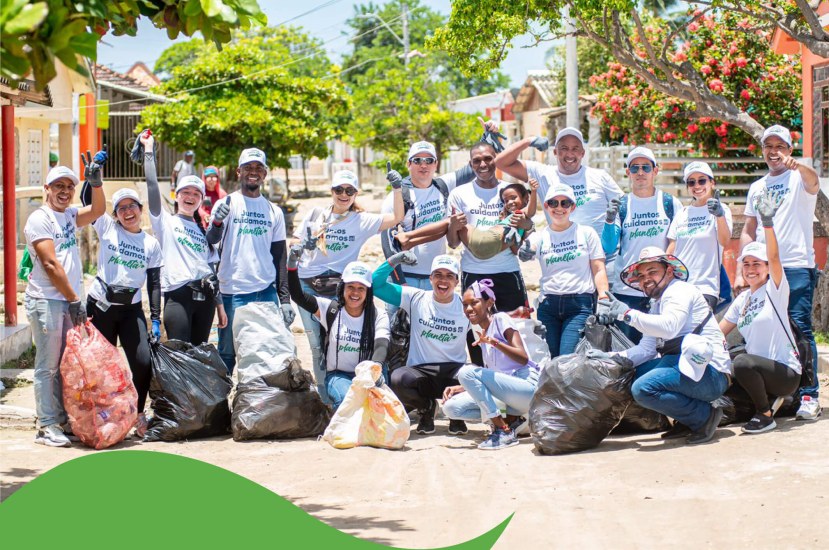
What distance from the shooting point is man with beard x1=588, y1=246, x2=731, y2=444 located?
6.62 m

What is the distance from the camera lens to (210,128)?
81.1 feet

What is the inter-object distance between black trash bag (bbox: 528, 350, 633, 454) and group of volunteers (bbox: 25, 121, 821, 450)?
0.12 meters

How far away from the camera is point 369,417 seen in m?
7.09

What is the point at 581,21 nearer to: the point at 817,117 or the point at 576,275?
the point at 576,275

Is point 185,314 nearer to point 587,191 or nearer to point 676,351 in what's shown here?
point 587,191

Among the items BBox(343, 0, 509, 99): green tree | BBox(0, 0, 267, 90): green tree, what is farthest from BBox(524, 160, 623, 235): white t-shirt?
BBox(343, 0, 509, 99): green tree

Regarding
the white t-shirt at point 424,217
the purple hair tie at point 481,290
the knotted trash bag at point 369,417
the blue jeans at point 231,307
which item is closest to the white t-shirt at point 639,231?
the purple hair tie at point 481,290

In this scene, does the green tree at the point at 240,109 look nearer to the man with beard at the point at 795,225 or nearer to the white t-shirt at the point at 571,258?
the white t-shirt at the point at 571,258

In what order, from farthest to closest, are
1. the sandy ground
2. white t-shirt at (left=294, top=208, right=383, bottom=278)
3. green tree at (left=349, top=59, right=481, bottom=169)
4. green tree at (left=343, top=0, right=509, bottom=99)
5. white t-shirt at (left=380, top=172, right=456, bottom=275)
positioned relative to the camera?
green tree at (left=343, top=0, right=509, bottom=99)
green tree at (left=349, top=59, right=481, bottom=169)
white t-shirt at (left=380, top=172, right=456, bottom=275)
white t-shirt at (left=294, top=208, right=383, bottom=278)
the sandy ground

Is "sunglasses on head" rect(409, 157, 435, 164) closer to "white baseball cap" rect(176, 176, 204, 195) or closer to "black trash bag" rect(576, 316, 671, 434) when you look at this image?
"white baseball cap" rect(176, 176, 204, 195)

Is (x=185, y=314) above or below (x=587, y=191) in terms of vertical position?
below

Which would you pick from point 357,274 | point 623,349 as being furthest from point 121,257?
point 623,349

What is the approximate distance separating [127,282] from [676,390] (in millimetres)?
3654

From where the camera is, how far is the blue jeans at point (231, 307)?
7.70 metres
